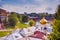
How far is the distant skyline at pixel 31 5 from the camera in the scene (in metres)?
4.93

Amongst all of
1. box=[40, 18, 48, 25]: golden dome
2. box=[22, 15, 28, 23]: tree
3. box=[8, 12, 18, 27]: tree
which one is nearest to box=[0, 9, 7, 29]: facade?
box=[8, 12, 18, 27]: tree

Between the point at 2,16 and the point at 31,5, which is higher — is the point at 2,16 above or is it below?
below

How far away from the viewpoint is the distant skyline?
4934 millimetres

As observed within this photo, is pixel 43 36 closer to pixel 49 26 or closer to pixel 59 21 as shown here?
pixel 49 26

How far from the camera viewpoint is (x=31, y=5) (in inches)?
197

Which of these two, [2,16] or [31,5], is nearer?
[2,16]

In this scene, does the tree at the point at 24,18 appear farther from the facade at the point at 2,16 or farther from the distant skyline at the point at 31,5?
the facade at the point at 2,16

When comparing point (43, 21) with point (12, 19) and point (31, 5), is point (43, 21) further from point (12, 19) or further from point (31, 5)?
point (12, 19)

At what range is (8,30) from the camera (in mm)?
4852

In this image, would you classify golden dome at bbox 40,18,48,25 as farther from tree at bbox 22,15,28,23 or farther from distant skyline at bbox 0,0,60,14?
tree at bbox 22,15,28,23

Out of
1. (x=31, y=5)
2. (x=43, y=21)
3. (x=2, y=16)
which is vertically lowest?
(x=43, y=21)

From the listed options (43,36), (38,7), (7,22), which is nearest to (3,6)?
(7,22)

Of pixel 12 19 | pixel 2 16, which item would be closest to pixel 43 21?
pixel 12 19

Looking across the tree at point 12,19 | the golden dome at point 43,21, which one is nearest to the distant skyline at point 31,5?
the tree at point 12,19
